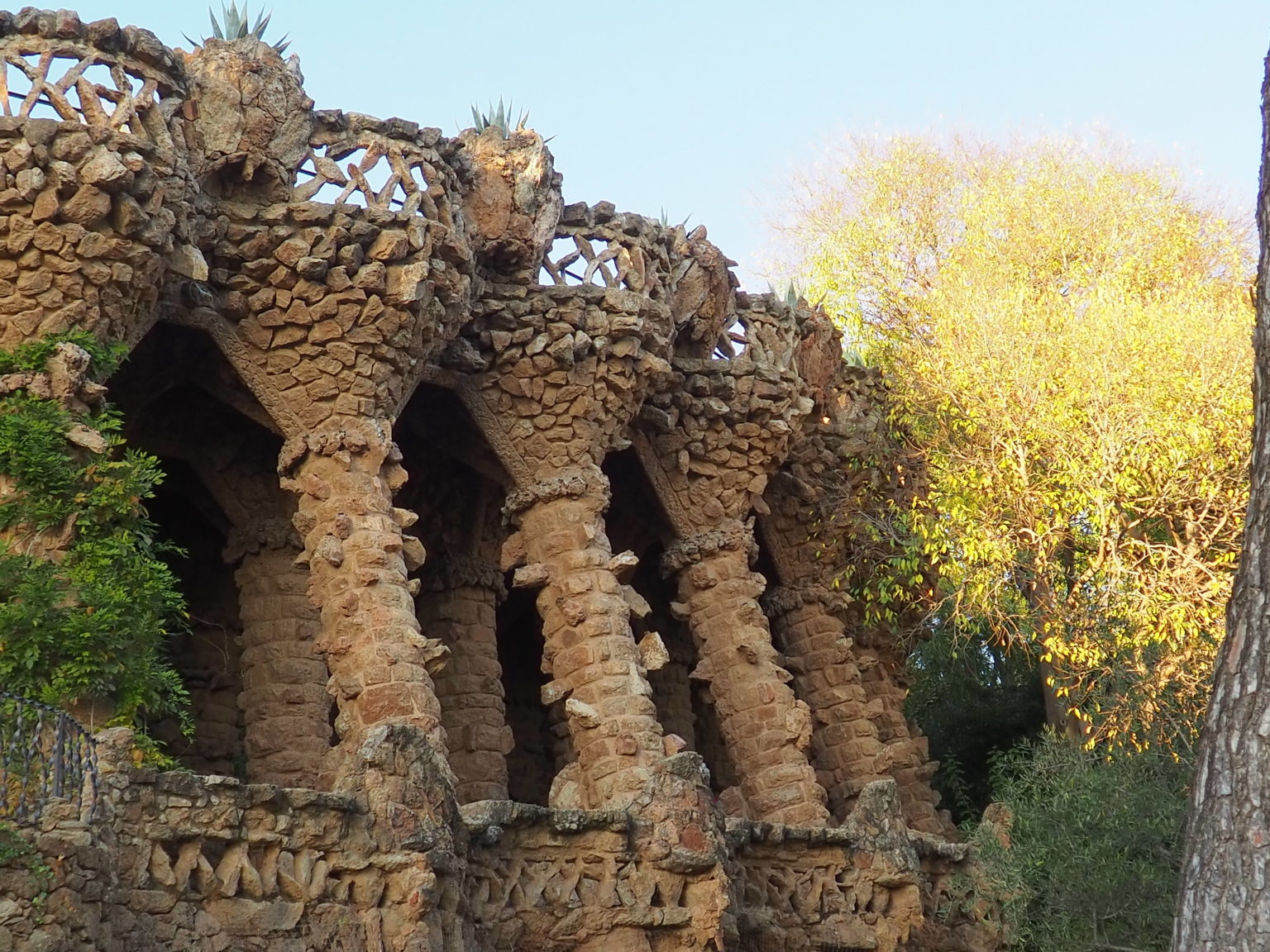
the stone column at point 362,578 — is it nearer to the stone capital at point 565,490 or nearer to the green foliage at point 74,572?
the green foliage at point 74,572

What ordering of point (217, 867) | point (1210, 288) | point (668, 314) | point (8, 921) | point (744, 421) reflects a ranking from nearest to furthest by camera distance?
point (8, 921) → point (217, 867) → point (668, 314) → point (744, 421) → point (1210, 288)

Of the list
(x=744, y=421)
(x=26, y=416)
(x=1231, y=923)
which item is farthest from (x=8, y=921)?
(x=744, y=421)

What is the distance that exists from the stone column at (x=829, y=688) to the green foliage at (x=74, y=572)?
23.0 ft

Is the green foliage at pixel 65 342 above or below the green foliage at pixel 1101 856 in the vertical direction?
above

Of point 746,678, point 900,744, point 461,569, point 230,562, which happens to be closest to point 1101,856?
point 746,678

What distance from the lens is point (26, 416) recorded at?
9492mm

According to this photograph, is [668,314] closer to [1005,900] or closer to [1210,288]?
[1005,900]

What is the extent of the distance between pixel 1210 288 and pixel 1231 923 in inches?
520

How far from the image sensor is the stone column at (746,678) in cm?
1323

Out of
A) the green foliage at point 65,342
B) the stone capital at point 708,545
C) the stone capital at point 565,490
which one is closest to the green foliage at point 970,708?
the stone capital at point 708,545

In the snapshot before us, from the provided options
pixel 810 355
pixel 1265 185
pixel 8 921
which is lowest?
pixel 8 921

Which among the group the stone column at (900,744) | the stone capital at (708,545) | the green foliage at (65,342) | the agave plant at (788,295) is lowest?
the stone column at (900,744)

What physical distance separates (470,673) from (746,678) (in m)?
2.18

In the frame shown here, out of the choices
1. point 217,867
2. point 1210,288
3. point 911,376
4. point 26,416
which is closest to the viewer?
point 217,867
